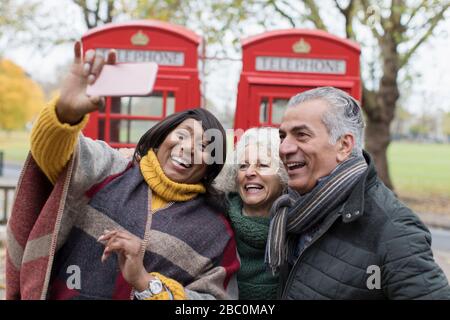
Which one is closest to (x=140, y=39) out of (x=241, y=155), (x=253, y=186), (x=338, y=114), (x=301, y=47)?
(x=301, y=47)

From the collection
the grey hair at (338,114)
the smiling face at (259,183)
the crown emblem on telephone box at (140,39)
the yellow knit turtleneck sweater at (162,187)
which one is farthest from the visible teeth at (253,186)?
the crown emblem on telephone box at (140,39)

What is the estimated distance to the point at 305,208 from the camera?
6.21ft

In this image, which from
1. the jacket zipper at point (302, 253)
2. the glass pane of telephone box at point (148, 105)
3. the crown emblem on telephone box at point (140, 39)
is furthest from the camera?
the crown emblem on telephone box at point (140, 39)

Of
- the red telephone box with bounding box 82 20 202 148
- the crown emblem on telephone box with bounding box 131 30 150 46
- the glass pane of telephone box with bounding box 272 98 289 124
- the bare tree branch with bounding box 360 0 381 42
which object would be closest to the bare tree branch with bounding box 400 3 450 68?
the bare tree branch with bounding box 360 0 381 42

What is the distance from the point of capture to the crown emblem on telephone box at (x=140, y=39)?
6.11 m

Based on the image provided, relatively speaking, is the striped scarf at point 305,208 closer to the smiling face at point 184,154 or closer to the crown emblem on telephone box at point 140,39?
the smiling face at point 184,154

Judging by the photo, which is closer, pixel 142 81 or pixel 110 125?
pixel 142 81

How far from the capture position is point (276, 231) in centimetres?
198

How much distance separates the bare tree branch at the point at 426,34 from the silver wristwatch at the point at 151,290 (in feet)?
35.3

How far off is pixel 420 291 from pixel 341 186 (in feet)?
1.32

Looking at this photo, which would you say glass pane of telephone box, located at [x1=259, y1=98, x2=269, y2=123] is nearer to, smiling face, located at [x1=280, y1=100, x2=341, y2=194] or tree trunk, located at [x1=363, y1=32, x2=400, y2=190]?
smiling face, located at [x1=280, y1=100, x2=341, y2=194]

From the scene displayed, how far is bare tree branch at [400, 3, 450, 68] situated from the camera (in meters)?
11.2

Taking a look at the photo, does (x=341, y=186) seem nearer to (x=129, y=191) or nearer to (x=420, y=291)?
(x=420, y=291)

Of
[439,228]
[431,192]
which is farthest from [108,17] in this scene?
[431,192]
